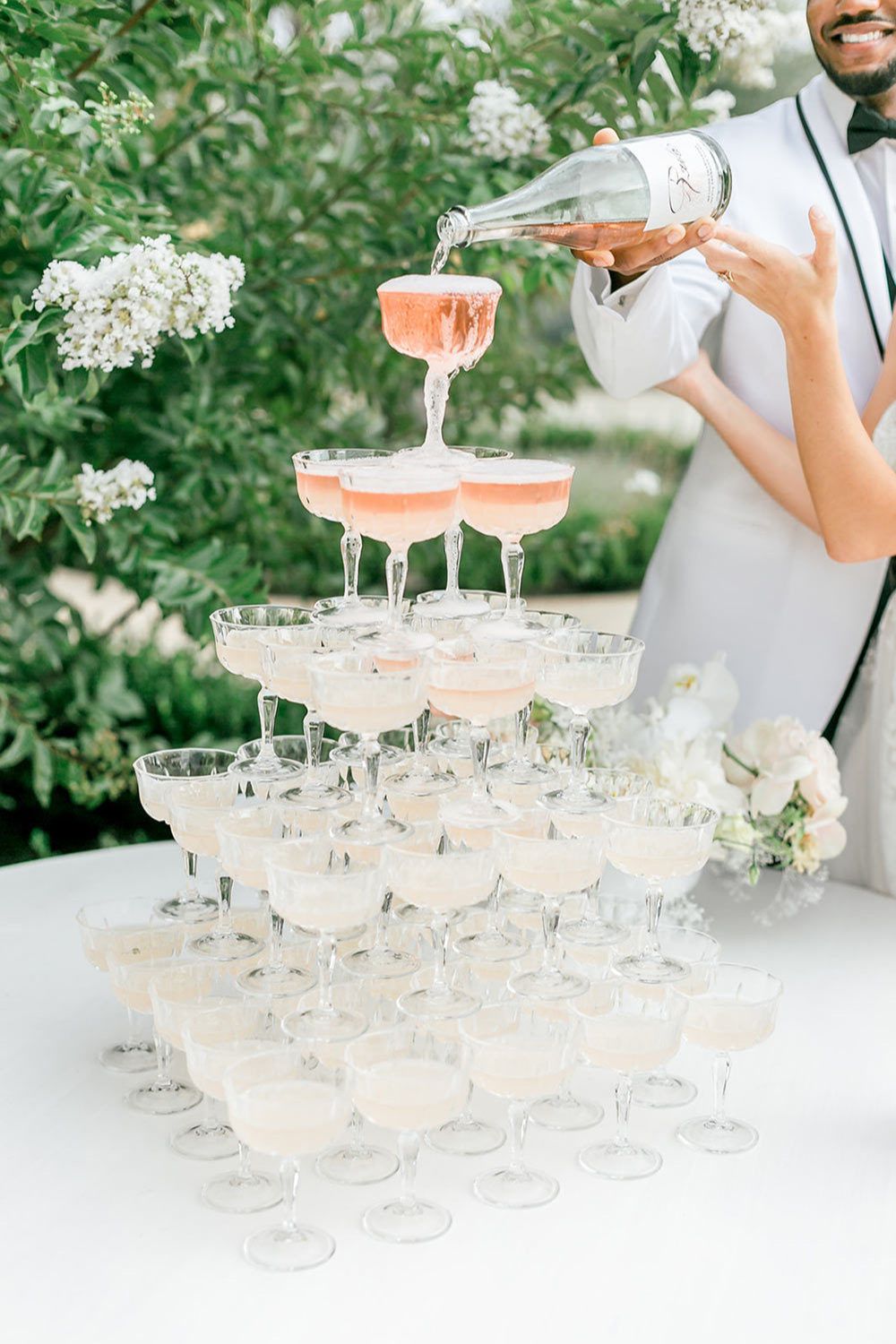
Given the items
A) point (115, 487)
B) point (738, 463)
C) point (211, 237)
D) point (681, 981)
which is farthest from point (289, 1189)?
point (211, 237)

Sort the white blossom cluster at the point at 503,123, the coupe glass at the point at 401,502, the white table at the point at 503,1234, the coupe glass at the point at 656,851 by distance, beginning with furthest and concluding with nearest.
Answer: the white blossom cluster at the point at 503,123 → the coupe glass at the point at 656,851 → the coupe glass at the point at 401,502 → the white table at the point at 503,1234

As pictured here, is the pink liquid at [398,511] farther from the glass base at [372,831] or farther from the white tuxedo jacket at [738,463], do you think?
the white tuxedo jacket at [738,463]

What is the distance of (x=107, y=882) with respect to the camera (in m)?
2.26

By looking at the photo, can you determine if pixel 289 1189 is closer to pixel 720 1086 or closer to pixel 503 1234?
pixel 503 1234

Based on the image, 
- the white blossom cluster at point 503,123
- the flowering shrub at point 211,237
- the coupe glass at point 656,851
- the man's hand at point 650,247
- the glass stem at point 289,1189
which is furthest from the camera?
the white blossom cluster at point 503,123

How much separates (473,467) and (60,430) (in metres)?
1.53

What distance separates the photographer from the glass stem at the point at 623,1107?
1.59 metres

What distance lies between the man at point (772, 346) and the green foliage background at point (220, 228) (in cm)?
28

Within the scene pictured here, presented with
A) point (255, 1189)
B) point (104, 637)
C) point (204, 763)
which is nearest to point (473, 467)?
point (204, 763)

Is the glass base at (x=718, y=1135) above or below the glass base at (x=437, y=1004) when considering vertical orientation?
below

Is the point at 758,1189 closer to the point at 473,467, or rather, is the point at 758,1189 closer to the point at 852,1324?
the point at 852,1324

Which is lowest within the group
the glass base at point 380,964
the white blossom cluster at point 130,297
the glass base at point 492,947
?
the glass base at point 492,947

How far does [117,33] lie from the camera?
8.00 feet

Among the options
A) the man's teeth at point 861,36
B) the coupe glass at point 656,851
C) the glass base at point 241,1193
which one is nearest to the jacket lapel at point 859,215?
the man's teeth at point 861,36
